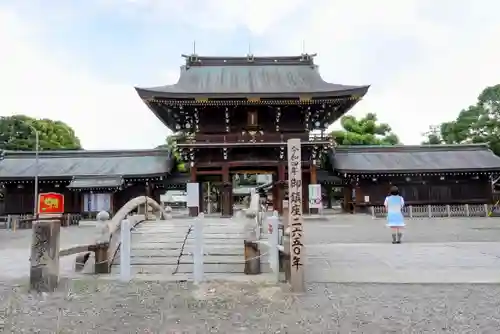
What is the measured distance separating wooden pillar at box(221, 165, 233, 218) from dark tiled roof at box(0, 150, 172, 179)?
410 cm

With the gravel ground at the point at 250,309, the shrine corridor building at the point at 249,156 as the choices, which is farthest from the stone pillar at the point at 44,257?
the shrine corridor building at the point at 249,156

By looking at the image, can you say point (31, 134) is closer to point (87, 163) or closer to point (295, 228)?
point (87, 163)

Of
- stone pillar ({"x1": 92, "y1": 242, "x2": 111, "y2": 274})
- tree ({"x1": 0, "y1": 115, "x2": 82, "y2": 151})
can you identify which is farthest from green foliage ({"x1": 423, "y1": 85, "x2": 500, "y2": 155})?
tree ({"x1": 0, "y1": 115, "x2": 82, "y2": 151})

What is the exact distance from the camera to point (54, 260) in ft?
21.5

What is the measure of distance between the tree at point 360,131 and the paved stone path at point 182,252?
1289 inches

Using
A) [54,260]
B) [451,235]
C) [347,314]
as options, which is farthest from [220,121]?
[347,314]

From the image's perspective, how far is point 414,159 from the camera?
28172 mm

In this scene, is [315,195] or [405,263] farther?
[315,195]

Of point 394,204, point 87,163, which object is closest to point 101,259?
point 394,204

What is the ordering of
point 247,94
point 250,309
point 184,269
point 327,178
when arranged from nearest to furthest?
point 250,309, point 184,269, point 247,94, point 327,178

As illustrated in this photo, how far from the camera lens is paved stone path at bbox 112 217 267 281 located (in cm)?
770

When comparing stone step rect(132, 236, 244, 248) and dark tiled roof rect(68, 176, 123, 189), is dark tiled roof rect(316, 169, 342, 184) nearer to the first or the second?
dark tiled roof rect(68, 176, 123, 189)

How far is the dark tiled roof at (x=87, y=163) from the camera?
2652cm

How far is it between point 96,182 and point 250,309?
22.0 metres
